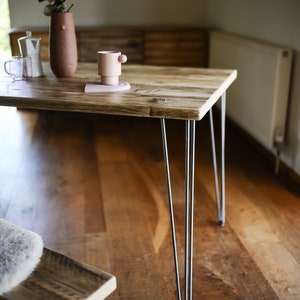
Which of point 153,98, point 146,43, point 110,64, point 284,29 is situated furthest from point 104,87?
point 146,43

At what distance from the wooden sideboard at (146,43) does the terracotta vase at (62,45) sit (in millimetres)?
1863

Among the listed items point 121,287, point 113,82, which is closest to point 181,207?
point 121,287

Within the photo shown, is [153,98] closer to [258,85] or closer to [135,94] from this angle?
[135,94]

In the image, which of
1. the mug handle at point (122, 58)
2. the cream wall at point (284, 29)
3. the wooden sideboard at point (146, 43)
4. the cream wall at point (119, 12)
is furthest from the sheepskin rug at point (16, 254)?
the cream wall at point (119, 12)

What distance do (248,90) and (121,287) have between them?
1684 millimetres

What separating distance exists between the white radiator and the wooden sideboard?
0.91ft

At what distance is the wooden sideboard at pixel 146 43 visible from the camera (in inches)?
132

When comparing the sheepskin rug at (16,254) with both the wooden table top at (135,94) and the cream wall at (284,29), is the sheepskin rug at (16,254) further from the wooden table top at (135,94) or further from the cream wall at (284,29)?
the cream wall at (284,29)

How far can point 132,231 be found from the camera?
1869 millimetres

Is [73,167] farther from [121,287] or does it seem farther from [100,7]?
[100,7]

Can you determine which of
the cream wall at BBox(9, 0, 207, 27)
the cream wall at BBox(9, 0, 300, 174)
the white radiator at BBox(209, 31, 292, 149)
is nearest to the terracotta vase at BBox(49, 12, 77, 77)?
the white radiator at BBox(209, 31, 292, 149)

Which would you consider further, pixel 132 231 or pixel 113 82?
pixel 132 231

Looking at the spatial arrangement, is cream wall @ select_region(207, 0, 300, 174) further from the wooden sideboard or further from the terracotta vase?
the terracotta vase

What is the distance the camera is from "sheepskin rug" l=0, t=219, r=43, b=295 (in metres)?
0.89
